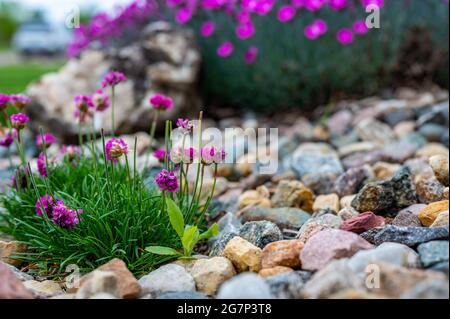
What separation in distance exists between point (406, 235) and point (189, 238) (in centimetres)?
82

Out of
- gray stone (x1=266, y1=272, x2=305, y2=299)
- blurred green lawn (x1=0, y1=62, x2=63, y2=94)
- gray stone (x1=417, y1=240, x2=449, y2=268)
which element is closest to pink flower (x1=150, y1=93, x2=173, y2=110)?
gray stone (x1=266, y1=272, x2=305, y2=299)

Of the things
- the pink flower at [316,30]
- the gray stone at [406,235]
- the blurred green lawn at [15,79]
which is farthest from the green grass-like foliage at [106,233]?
the blurred green lawn at [15,79]

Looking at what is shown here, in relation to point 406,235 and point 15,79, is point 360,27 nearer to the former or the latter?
point 406,235

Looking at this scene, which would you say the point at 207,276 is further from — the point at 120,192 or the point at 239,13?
the point at 239,13

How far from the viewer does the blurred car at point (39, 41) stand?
20.4 m

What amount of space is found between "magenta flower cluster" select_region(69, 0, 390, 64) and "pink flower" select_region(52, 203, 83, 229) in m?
3.15

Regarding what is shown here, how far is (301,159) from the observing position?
3.80 meters

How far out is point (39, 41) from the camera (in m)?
20.7

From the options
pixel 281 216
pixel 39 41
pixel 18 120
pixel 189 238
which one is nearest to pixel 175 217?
pixel 189 238

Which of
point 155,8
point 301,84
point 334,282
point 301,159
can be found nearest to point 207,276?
point 334,282

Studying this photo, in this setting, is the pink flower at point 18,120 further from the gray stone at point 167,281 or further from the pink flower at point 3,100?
the gray stone at point 167,281

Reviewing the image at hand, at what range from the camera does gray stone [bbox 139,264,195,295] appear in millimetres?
2133

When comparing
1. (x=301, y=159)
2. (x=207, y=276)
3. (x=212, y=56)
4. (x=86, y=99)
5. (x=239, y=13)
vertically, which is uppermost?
(x=239, y=13)

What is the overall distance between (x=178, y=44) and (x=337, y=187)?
257cm
